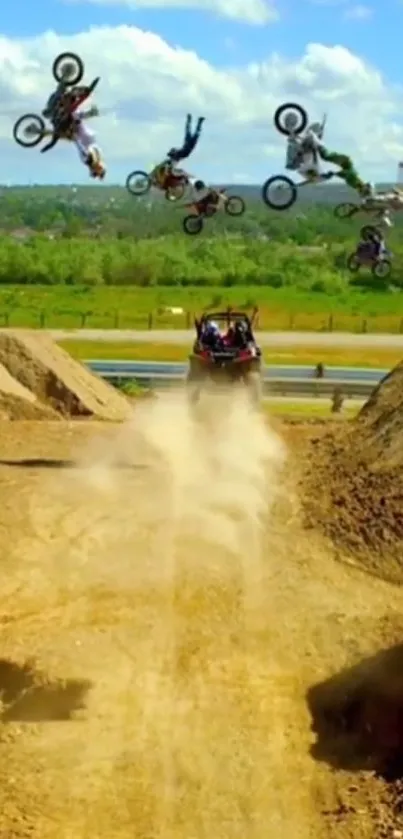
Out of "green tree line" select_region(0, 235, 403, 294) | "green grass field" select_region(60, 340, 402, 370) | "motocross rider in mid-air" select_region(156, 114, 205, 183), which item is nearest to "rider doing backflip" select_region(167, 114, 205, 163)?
"motocross rider in mid-air" select_region(156, 114, 205, 183)

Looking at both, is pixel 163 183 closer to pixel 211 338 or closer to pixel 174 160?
pixel 174 160

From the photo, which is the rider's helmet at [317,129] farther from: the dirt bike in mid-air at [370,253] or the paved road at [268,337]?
the paved road at [268,337]

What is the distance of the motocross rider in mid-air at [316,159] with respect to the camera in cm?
1962

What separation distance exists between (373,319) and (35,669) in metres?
64.8

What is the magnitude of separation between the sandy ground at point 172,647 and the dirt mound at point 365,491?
1.74 ft

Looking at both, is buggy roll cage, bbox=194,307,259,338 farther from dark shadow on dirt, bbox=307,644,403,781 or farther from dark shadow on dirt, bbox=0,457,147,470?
dark shadow on dirt, bbox=307,644,403,781

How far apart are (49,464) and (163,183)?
350 inches

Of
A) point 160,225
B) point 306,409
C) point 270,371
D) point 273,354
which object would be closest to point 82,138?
point 306,409

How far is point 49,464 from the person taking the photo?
28562 millimetres

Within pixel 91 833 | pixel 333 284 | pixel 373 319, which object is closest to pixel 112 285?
pixel 333 284

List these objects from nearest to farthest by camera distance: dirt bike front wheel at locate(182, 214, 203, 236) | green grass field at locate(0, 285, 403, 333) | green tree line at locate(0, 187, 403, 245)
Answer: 1. dirt bike front wheel at locate(182, 214, 203, 236)
2. green grass field at locate(0, 285, 403, 333)
3. green tree line at locate(0, 187, 403, 245)

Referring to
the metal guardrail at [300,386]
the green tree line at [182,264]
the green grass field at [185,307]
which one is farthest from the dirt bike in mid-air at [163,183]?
the green tree line at [182,264]

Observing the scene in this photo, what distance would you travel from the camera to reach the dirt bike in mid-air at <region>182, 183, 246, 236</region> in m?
21.8

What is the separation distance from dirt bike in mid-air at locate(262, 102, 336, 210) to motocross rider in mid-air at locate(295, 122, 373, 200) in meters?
0.02
